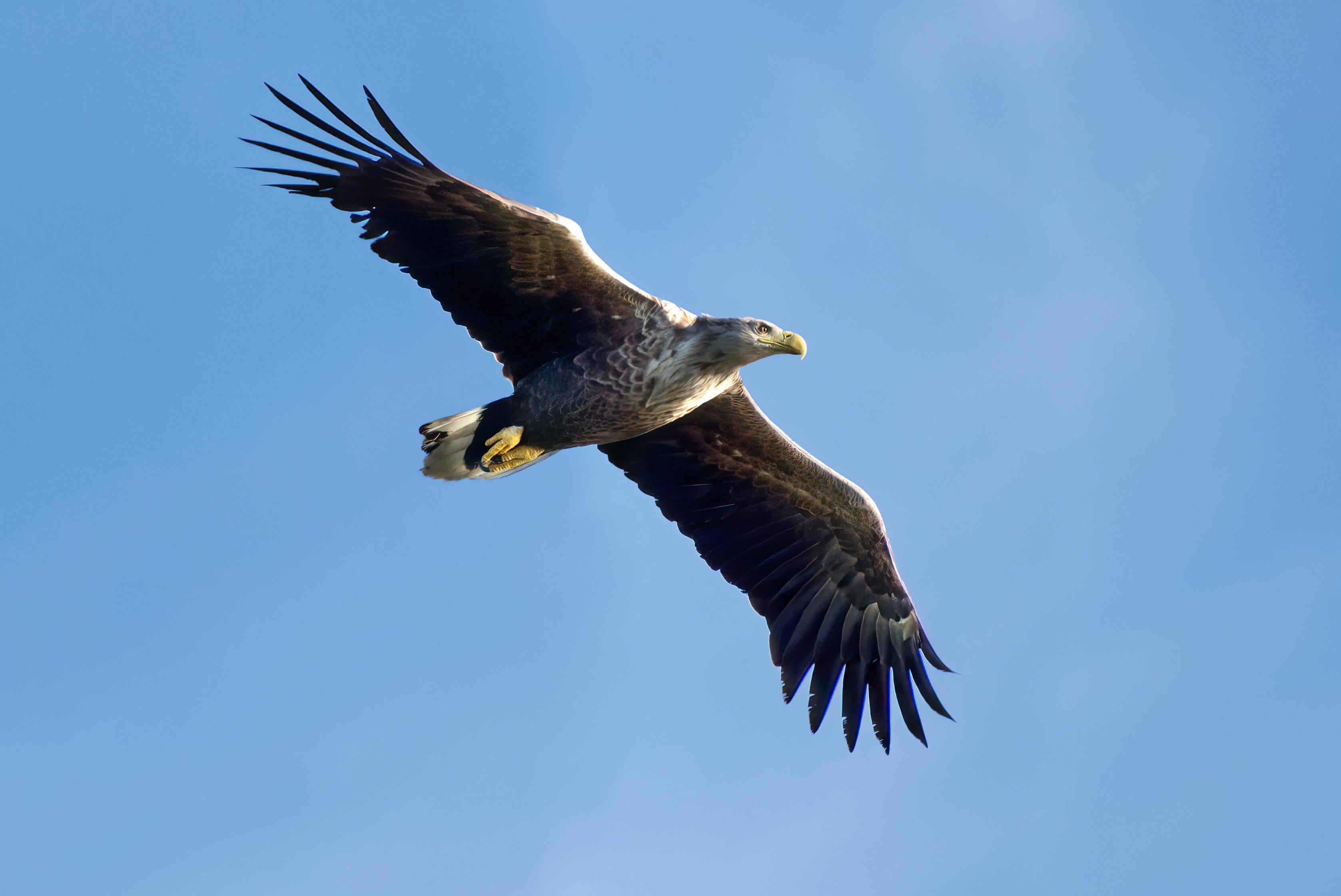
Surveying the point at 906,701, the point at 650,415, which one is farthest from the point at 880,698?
the point at 650,415

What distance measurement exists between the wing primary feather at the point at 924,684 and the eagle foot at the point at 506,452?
334cm

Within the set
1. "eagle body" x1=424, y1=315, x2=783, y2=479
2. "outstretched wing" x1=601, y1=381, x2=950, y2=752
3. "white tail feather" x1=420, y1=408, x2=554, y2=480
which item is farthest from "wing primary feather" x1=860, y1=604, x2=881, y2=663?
"white tail feather" x1=420, y1=408, x2=554, y2=480

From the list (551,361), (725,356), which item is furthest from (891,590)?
(551,361)

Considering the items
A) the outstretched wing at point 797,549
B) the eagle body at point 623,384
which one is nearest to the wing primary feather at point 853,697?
the outstretched wing at point 797,549

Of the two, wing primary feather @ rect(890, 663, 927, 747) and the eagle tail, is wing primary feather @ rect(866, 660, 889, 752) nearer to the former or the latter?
wing primary feather @ rect(890, 663, 927, 747)

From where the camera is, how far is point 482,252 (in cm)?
855

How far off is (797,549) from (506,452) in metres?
2.57

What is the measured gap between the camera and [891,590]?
10367 millimetres

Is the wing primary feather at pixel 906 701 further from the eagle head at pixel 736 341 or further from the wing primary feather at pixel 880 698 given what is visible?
the eagle head at pixel 736 341

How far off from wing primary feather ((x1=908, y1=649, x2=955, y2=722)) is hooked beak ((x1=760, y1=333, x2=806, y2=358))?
2.74 m

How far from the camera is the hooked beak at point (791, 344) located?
8844 millimetres

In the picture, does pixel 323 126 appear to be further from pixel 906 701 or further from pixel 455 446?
pixel 906 701

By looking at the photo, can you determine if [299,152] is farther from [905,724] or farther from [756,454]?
[905,724]

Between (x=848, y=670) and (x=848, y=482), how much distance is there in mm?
1450
